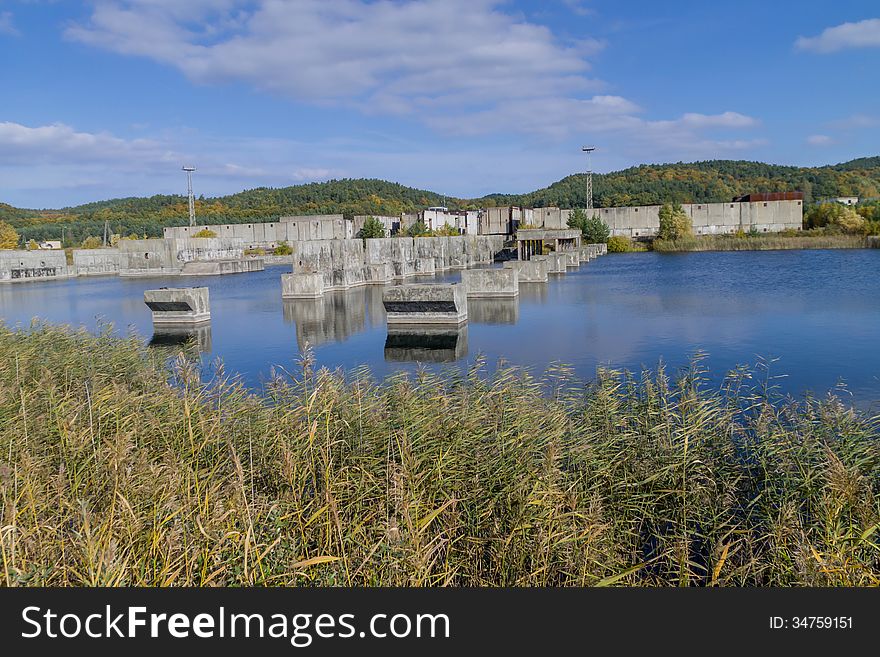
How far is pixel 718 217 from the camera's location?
7519 centimetres

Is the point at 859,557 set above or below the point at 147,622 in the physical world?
below

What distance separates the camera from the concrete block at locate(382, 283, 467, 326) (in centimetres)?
1998

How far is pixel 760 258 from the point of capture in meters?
46.4

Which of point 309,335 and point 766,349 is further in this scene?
point 309,335

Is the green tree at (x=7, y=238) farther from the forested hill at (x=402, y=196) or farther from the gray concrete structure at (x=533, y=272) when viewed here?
the gray concrete structure at (x=533, y=272)

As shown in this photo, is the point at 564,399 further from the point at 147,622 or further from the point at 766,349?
the point at 766,349

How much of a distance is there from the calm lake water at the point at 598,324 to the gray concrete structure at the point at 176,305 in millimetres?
720

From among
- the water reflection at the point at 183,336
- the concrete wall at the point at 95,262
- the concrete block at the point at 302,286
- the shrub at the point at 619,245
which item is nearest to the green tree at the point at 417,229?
the shrub at the point at 619,245

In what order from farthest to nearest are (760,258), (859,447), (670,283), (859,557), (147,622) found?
(760,258) < (670,283) < (859,447) < (859,557) < (147,622)

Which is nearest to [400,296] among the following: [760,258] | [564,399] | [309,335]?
[309,335]

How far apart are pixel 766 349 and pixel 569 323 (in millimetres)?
5978

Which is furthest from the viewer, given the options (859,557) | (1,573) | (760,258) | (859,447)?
(760,258)

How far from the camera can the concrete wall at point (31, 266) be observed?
47750 millimetres

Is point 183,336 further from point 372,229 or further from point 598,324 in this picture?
point 372,229
